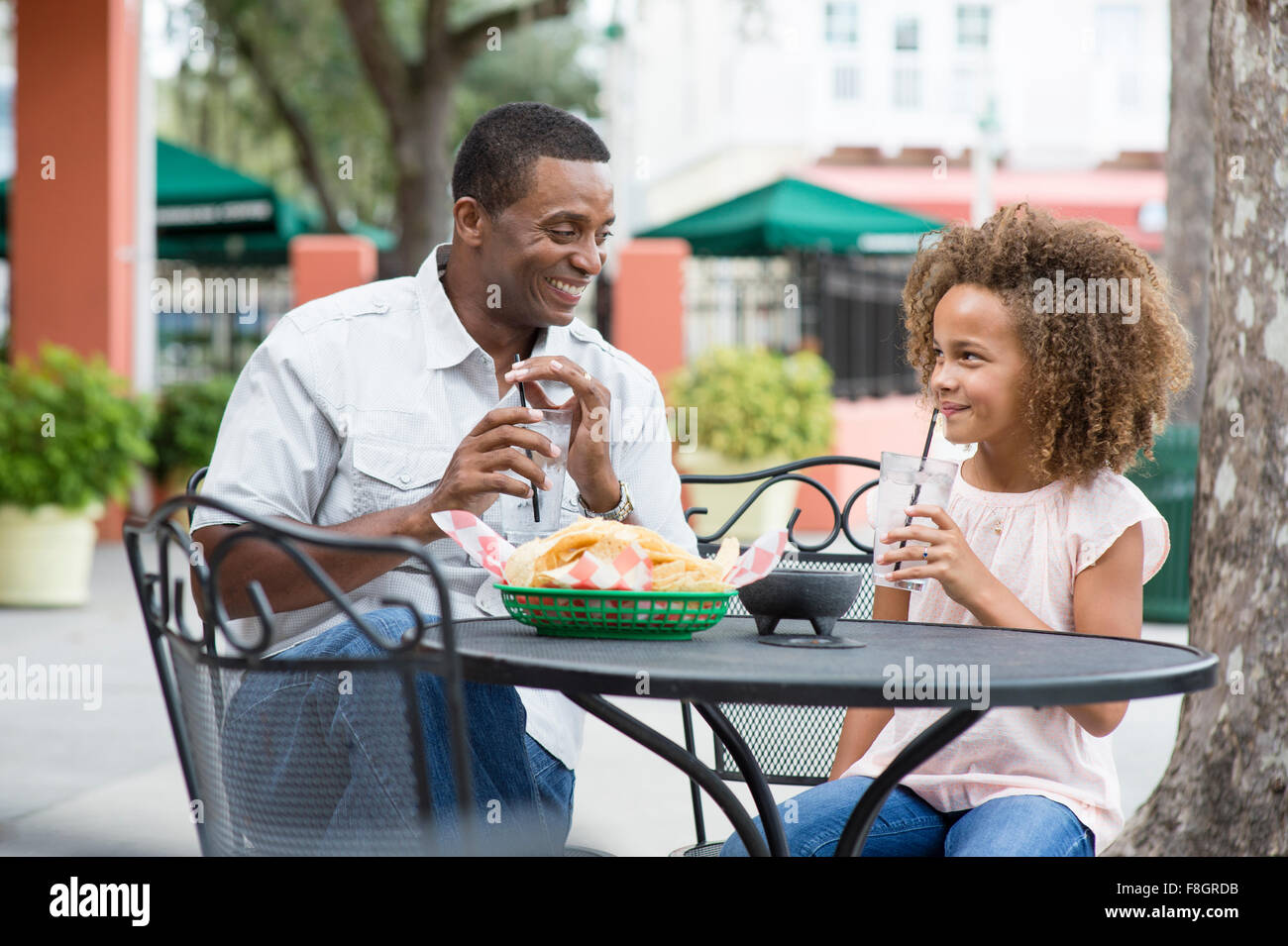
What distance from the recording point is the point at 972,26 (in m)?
25.0

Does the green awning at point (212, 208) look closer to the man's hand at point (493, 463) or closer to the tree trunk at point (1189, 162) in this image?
the tree trunk at point (1189, 162)

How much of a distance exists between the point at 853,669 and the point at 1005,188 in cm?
2405

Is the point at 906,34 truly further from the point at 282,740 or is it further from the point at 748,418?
the point at 282,740

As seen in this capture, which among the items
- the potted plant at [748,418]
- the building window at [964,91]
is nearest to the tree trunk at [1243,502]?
the potted plant at [748,418]

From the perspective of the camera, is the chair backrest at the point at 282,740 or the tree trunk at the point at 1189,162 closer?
the chair backrest at the point at 282,740

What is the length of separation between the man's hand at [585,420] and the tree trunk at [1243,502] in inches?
56.5

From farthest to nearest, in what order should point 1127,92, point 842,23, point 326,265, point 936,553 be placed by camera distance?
point 1127,92 → point 842,23 → point 326,265 → point 936,553

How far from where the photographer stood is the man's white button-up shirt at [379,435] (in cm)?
246

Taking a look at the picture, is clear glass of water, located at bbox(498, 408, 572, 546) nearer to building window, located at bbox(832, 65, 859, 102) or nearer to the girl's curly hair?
the girl's curly hair

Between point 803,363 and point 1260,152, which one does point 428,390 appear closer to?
point 1260,152

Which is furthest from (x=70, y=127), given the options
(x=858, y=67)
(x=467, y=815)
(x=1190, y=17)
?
(x=858, y=67)

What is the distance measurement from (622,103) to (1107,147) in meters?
15.7

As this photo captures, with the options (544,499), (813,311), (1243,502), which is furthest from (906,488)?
(813,311)

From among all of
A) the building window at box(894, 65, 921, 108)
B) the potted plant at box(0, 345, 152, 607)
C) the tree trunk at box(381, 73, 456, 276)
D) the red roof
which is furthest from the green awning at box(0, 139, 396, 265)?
the building window at box(894, 65, 921, 108)
